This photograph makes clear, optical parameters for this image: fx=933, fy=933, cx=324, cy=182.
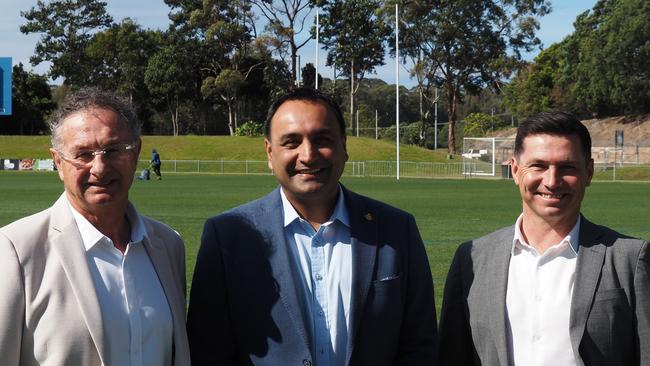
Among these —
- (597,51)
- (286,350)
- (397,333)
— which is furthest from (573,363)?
(597,51)

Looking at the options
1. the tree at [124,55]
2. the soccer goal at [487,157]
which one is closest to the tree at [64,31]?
the tree at [124,55]

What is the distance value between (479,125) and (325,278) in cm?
8167

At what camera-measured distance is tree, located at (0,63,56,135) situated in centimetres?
7003

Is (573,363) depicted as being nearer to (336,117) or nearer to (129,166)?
(336,117)

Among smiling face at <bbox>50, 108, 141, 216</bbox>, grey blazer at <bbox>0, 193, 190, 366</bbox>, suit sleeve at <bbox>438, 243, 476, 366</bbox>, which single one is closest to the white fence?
suit sleeve at <bbox>438, 243, 476, 366</bbox>

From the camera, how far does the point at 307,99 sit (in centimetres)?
356

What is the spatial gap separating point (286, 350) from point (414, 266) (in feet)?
1.97

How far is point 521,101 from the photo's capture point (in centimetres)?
7731

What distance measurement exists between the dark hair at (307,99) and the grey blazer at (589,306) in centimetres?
82

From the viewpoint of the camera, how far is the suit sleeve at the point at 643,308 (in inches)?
133

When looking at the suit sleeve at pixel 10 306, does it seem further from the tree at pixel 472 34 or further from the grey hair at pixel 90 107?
the tree at pixel 472 34

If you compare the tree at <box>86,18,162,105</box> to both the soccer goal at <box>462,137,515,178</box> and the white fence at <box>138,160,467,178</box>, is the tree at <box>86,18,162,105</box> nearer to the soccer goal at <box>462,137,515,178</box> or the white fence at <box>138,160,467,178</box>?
the white fence at <box>138,160,467,178</box>

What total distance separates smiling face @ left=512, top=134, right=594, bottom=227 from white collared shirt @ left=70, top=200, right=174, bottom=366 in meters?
1.46

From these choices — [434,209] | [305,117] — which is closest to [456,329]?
[305,117]
